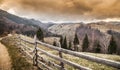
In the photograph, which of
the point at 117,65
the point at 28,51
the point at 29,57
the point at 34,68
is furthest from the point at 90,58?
the point at 28,51

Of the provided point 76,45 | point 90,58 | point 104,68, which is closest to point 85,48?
point 76,45

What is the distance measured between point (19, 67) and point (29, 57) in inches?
177

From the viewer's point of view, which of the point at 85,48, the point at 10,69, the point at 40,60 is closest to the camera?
the point at 10,69

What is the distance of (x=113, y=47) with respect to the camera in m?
128

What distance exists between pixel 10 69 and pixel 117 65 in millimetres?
10752

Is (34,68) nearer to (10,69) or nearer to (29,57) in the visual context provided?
(10,69)

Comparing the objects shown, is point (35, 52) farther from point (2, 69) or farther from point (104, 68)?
point (104, 68)

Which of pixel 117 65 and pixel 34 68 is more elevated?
pixel 117 65

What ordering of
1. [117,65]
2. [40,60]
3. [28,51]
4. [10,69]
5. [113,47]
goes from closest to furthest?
[117,65] → [10,69] → [40,60] → [28,51] → [113,47]

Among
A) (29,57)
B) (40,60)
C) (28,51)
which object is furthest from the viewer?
(28,51)

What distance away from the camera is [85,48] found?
157 meters

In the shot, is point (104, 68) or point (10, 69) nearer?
point (10, 69)

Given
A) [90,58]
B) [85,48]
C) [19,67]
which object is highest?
[90,58]

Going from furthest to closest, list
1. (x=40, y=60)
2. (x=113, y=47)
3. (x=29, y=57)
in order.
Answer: (x=113, y=47) < (x=29, y=57) < (x=40, y=60)
